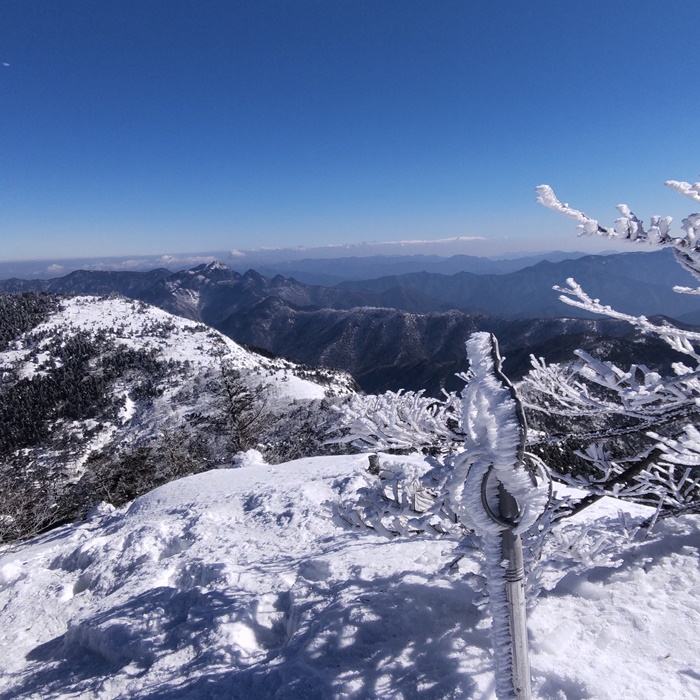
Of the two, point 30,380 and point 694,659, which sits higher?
point 694,659

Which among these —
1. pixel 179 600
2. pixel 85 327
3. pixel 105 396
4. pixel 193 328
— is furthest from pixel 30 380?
pixel 179 600

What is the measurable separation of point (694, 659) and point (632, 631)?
439 millimetres

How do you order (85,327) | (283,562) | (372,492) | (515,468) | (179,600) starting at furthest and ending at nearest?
(85,327) < (283,562) < (179,600) < (372,492) < (515,468)

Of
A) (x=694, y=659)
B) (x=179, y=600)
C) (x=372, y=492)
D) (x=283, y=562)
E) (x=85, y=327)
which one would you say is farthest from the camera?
(x=85, y=327)

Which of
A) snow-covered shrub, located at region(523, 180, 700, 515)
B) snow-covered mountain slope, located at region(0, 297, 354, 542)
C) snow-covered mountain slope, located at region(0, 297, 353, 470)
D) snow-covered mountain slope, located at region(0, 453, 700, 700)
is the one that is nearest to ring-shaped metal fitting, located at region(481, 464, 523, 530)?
snow-covered shrub, located at region(523, 180, 700, 515)

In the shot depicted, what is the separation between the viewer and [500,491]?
2273mm

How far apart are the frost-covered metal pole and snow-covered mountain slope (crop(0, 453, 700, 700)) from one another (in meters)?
1.02

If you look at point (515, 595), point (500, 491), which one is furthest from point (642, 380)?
point (515, 595)

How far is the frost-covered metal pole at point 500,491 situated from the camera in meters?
2.07

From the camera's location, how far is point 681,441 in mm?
3051

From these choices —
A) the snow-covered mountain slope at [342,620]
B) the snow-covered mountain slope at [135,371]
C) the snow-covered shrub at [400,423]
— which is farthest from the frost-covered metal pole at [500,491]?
the snow-covered mountain slope at [135,371]

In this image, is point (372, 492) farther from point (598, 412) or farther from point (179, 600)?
point (179, 600)

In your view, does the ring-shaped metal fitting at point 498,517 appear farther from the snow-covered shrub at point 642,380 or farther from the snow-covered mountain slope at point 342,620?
the snow-covered mountain slope at point 342,620

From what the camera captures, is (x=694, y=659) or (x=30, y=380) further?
(x=30, y=380)
